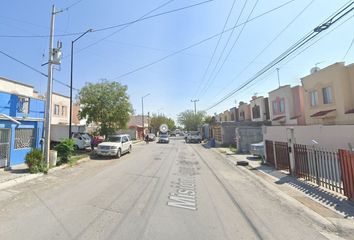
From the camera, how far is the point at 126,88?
27.6 meters

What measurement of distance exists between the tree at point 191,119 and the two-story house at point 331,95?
6562cm

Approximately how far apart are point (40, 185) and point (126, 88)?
1783 cm

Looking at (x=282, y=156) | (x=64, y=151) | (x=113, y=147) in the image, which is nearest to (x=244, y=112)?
(x=113, y=147)

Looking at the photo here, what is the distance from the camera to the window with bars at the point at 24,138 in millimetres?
15893

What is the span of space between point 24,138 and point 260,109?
30907 millimetres

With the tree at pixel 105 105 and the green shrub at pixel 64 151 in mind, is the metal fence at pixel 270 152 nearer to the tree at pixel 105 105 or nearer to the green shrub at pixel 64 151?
the green shrub at pixel 64 151

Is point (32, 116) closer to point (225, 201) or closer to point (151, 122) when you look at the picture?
point (225, 201)

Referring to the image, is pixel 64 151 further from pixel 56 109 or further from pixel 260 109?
pixel 260 109

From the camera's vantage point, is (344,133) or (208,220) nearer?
(208,220)

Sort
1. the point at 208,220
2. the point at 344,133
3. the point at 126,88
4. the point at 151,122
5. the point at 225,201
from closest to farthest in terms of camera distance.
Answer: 1. the point at 208,220
2. the point at 225,201
3. the point at 344,133
4. the point at 126,88
5. the point at 151,122

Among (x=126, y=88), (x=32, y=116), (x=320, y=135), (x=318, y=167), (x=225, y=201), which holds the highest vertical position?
(x=126, y=88)

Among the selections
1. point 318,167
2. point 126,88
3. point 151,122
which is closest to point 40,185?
point 318,167

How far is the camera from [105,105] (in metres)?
26.0

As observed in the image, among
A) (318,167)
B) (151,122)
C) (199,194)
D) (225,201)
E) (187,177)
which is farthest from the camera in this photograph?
(151,122)
